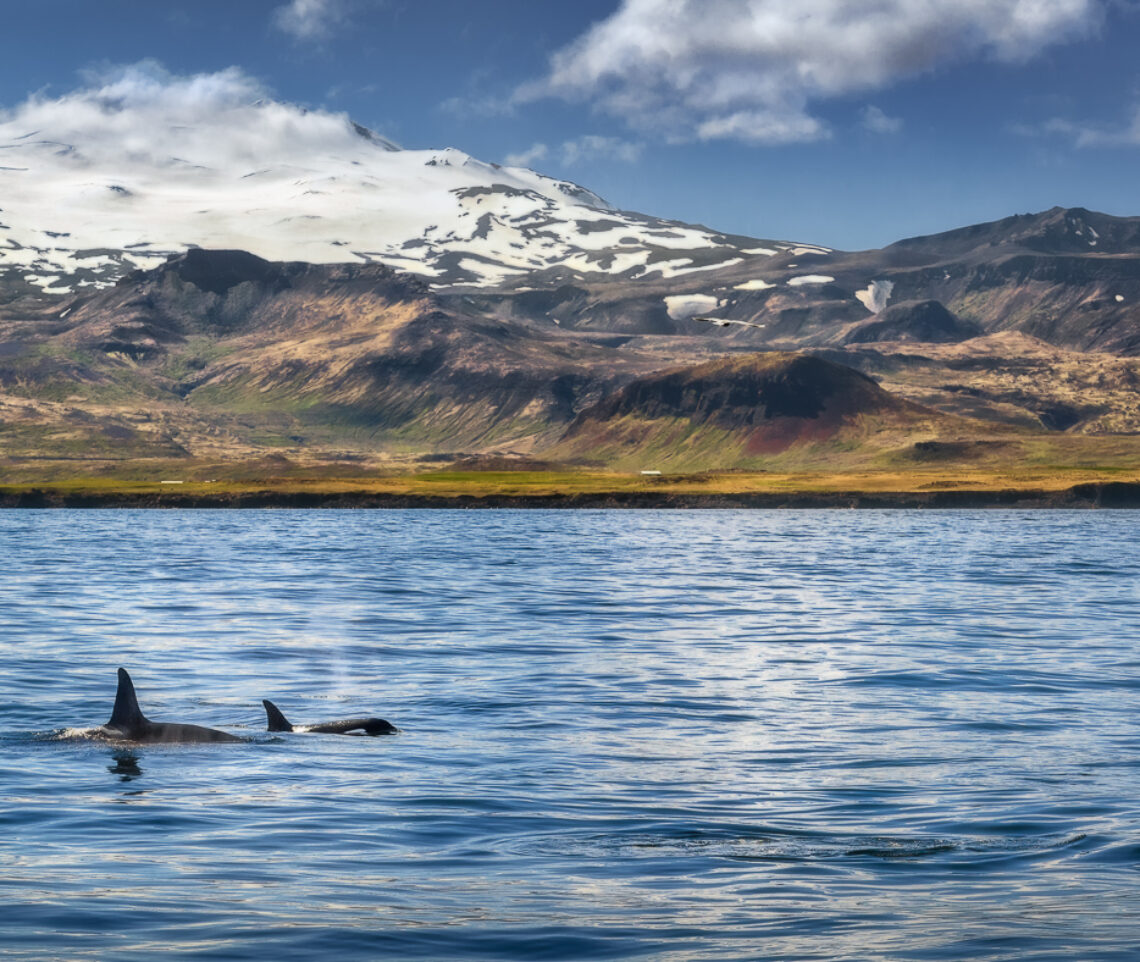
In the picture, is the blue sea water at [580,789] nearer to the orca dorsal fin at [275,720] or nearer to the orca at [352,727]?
the orca dorsal fin at [275,720]

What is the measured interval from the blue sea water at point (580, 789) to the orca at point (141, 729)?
0.67 meters

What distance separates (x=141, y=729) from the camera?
32594 millimetres

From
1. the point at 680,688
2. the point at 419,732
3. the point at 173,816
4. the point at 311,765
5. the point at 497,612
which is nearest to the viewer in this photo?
the point at 173,816

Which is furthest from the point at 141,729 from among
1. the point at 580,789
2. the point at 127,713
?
the point at 580,789

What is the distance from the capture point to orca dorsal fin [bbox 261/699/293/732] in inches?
1320

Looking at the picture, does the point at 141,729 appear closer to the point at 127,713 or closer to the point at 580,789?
the point at 127,713

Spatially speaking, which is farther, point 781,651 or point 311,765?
point 781,651

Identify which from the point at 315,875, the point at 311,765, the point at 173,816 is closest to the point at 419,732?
the point at 311,765

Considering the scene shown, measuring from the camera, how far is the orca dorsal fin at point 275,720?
110ft

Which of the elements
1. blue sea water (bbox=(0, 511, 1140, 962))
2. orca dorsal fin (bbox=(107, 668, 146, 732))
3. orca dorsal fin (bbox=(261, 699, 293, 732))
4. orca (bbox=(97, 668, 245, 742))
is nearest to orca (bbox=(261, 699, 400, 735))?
orca dorsal fin (bbox=(261, 699, 293, 732))

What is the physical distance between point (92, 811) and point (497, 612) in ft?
147

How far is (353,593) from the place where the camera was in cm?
8344

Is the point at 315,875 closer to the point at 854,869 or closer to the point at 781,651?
the point at 854,869

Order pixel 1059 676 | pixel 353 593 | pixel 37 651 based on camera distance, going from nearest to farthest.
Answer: pixel 1059 676, pixel 37 651, pixel 353 593
